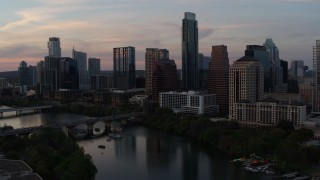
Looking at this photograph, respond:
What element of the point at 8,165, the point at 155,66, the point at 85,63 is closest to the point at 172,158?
the point at 8,165

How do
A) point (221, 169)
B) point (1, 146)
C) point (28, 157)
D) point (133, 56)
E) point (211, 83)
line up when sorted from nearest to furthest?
point (28, 157) → point (221, 169) → point (1, 146) → point (211, 83) → point (133, 56)

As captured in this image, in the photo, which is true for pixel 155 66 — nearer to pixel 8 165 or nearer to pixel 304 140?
pixel 304 140

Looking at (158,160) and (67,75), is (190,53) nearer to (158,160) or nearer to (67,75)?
(67,75)

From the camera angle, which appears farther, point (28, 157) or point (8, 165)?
point (28, 157)

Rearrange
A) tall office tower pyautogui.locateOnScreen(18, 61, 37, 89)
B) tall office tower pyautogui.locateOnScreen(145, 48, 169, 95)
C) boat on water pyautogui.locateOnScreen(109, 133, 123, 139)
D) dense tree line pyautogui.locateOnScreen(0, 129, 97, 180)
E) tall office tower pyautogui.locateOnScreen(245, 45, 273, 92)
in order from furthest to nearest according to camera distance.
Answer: tall office tower pyautogui.locateOnScreen(18, 61, 37, 89) → tall office tower pyautogui.locateOnScreen(245, 45, 273, 92) → tall office tower pyautogui.locateOnScreen(145, 48, 169, 95) → boat on water pyautogui.locateOnScreen(109, 133, 123, 139) → dense tree line pyautogui.locateOnScreen(0, 129, 97, 180)

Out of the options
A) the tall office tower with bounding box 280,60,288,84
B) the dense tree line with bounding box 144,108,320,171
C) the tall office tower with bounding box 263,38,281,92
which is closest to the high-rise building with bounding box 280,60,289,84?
the tall office tower with bounding box 280,60,288,84

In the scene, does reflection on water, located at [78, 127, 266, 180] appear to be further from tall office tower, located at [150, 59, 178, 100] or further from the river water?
tall office tower, located at [150, 59, 178, 100]

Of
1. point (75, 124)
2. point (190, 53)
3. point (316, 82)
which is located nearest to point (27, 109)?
point (75, 124)

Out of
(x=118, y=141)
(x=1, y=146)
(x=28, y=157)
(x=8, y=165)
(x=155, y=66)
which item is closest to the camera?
(x=8, y=165)
